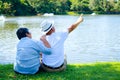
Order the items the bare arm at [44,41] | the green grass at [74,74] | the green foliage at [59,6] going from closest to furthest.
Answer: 1. the bare arm at [44,41]
2. the green grass at [74,74]
3. the green foliage at [59,6]

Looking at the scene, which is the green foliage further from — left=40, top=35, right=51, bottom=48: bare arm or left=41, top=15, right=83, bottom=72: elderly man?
left=40, top=35, right=51, bottom=48: bare arm

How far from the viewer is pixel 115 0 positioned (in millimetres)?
152125

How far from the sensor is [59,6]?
5379 inches

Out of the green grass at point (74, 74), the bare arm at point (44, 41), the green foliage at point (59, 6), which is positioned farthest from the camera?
the green foliage at point (59, 6)

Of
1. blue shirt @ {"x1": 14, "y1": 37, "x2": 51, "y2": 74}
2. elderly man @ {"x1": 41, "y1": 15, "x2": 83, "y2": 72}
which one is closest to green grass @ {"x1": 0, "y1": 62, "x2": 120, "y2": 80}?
elderly man @ {"x1": 41, "y1": 15, "x2": 83, "y2": 72}

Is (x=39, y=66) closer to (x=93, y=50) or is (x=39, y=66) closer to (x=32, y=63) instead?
(x=32, y=63)

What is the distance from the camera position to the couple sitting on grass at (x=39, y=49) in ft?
27.7

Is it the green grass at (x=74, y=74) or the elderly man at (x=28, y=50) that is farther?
the green grass at (x=74, y=74)

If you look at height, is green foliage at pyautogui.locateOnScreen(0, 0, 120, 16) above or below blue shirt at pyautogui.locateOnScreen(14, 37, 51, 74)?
below

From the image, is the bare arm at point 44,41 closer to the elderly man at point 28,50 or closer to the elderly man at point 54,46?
the elderly man at point 28,50

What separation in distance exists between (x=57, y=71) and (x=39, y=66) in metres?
0.51

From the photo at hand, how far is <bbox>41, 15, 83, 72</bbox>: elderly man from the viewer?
8477 mm

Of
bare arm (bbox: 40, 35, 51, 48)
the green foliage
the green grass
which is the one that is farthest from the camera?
the green foliage

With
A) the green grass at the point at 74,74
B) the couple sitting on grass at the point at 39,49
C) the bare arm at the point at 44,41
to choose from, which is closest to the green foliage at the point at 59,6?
the green grass at the point at 74,74
